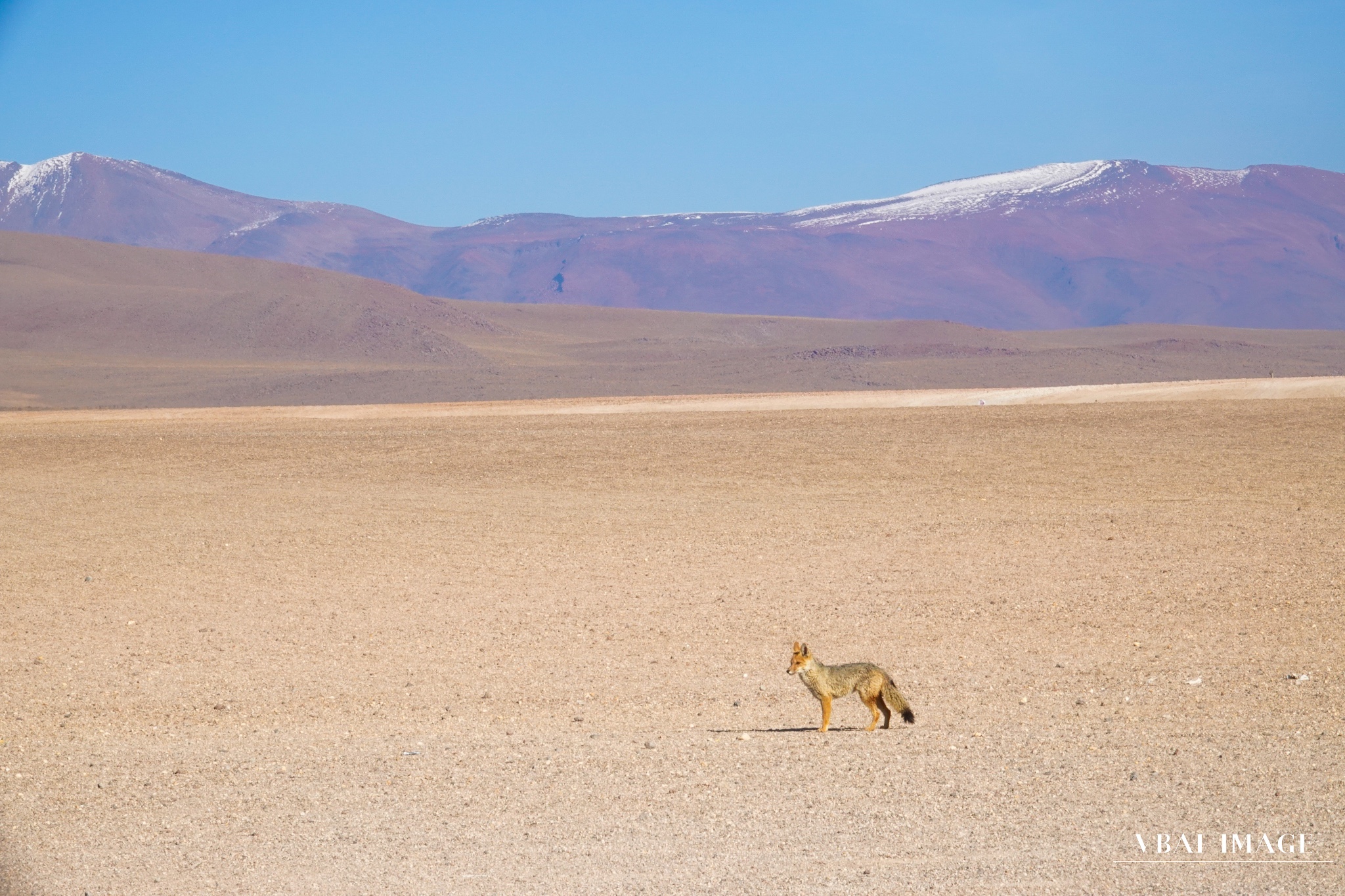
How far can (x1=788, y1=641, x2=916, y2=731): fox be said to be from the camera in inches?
268

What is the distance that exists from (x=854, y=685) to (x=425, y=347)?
84.3 meters

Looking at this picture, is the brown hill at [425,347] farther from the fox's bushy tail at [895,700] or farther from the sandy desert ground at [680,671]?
Answer: the fox's bushy tail at [895,700]

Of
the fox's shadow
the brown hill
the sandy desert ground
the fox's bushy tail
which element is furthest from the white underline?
the brown hill

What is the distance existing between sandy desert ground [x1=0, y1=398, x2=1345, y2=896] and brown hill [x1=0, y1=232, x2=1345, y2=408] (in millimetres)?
32703

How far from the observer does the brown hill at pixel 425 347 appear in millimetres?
62156

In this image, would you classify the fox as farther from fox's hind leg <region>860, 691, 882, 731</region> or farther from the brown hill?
the brown hill

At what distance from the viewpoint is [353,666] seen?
950cm

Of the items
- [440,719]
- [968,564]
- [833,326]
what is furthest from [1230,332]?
[440,719]

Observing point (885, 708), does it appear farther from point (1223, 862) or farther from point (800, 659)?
point (1223, 862)

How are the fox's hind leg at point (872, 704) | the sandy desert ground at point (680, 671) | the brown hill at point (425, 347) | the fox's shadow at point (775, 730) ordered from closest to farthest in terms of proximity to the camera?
the sandy desert ground at point (680, 671) < the fox's hind leg at point (872, 704) < the fox's shadow at point (775, 730) < the brown hill at point (425, 347)

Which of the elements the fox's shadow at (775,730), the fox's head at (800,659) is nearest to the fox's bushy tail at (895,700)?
the fox's shadow at (775,730)

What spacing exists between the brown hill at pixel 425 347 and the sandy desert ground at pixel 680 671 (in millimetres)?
32703

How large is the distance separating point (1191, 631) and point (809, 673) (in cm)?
456

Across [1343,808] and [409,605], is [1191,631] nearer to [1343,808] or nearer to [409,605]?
[1343,808]
